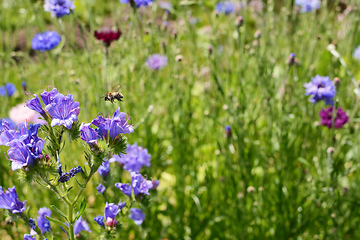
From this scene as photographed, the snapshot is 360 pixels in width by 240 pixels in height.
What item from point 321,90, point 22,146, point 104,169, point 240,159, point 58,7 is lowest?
point 240,159

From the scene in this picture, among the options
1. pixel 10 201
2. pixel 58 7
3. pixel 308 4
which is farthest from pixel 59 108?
pixel 308 4

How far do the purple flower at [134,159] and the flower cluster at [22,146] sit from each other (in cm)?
59

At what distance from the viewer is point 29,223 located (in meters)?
1.09

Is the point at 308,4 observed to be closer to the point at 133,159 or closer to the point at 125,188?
the point at 133,159

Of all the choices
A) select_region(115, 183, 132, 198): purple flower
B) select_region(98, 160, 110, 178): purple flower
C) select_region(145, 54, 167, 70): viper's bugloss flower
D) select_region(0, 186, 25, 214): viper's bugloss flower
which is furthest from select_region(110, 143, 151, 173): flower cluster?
select_region(145, 54, 167, 70): viper's bugloss flower

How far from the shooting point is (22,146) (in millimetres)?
884

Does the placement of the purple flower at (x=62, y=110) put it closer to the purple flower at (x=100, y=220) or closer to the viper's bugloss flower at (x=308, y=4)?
the purple flower at (x=100, y=220)

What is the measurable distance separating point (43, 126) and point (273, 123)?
4.39 feet

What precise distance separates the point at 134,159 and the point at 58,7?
0.97 m

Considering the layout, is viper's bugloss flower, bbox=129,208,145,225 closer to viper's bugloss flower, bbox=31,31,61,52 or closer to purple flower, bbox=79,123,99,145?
purple flower, bbox=79,123,99,145

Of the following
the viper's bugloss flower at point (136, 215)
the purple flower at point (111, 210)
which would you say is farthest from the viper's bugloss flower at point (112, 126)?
the viper's bugloss flower at point (136, 215)

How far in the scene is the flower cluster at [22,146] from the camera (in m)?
0.87

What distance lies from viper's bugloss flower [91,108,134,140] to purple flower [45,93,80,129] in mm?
68

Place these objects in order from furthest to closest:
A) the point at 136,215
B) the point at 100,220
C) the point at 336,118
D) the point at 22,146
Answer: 1. the point at 336,118
2. the point at 136,215
3. the point at 100,220
4. the point at 22,146
